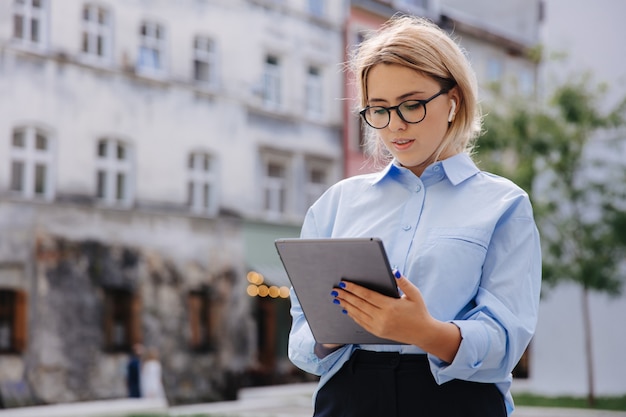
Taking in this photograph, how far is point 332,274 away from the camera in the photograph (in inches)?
56.9

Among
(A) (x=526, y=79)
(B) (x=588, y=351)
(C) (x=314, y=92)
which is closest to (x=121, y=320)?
(C) (x=314, y=92)

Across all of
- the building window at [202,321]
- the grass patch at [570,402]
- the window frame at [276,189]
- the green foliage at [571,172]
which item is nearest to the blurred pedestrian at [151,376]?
the building window at [202,321]

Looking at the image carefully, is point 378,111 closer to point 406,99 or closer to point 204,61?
point 406,99

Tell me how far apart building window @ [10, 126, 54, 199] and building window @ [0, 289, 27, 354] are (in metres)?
1.22

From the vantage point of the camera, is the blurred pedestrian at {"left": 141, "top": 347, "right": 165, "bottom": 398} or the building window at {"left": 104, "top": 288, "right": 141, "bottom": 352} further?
the blurred pedestrian at {"left": 141, "top": 347, "right": 165, "bottom": 398}

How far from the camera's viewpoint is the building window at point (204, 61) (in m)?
14.3

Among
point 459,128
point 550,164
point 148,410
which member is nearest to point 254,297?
point 148,410

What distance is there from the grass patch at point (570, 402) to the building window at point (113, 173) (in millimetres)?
5865

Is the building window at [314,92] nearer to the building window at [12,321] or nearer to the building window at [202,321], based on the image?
the building window at [202,321]

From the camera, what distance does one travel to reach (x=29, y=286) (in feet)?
38.9

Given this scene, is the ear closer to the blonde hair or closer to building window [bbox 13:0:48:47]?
the blonde hair

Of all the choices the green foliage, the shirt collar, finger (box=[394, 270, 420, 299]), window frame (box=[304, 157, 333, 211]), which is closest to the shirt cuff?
finger (box=[394, 270, 420, 299])

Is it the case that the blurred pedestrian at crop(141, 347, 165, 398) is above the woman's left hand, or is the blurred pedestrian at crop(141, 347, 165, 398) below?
below

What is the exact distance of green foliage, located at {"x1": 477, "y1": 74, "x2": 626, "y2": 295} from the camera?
12945 mm
